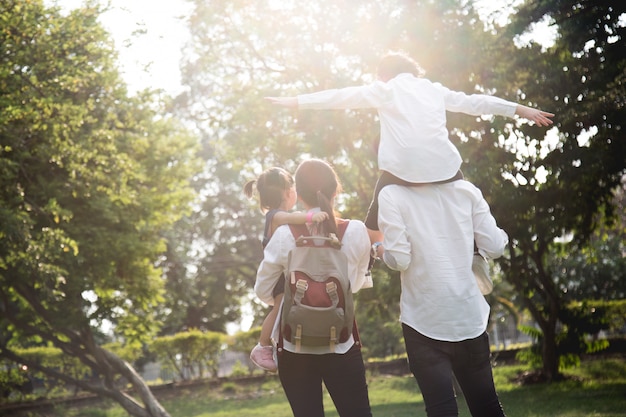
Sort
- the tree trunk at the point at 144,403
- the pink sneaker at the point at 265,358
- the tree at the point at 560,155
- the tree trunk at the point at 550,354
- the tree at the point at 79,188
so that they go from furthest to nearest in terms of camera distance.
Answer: the tree trunk at the point at 144,403 < the tree trunk at the point at 550,354 < the tree at the point at 79,188 < the tree at the point at 560,155 < the pink sneaker at the point at 265,358

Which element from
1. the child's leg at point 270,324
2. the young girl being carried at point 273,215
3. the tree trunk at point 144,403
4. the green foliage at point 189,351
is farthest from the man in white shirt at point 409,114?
the green foliage at point 189,351

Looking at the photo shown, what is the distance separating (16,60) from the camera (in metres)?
14.9

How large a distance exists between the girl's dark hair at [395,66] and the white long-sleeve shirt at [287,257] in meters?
0.78

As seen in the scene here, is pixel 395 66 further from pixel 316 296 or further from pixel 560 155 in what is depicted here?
pixel 560 155

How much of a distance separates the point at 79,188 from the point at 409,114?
45.3 feet

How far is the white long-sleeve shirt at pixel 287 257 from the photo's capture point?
3.89 metres

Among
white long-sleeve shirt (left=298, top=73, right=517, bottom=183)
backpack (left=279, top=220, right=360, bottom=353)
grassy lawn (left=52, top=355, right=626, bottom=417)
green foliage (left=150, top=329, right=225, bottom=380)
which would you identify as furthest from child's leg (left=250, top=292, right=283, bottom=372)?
green foliage (left=150, top=329, right=225, bottom=380)

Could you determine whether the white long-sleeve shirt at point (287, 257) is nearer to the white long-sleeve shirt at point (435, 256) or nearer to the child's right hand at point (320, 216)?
the child's right hand at point (320, 216)

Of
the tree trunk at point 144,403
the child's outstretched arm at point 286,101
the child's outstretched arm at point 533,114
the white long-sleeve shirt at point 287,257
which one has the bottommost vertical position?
the tree trunk at point 144,403

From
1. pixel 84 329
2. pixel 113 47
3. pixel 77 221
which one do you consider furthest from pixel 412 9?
pixel 84 329

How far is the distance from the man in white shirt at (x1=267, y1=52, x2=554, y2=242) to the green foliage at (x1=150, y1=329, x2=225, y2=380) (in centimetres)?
2154

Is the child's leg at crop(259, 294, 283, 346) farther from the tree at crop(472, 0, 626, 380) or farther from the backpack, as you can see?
the tree at crop(472, 0, 626, 380)

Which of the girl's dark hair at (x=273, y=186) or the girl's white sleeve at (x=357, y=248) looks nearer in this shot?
the girl's white sleeve at (x=357, y=248)

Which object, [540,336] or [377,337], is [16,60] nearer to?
[540,336]
